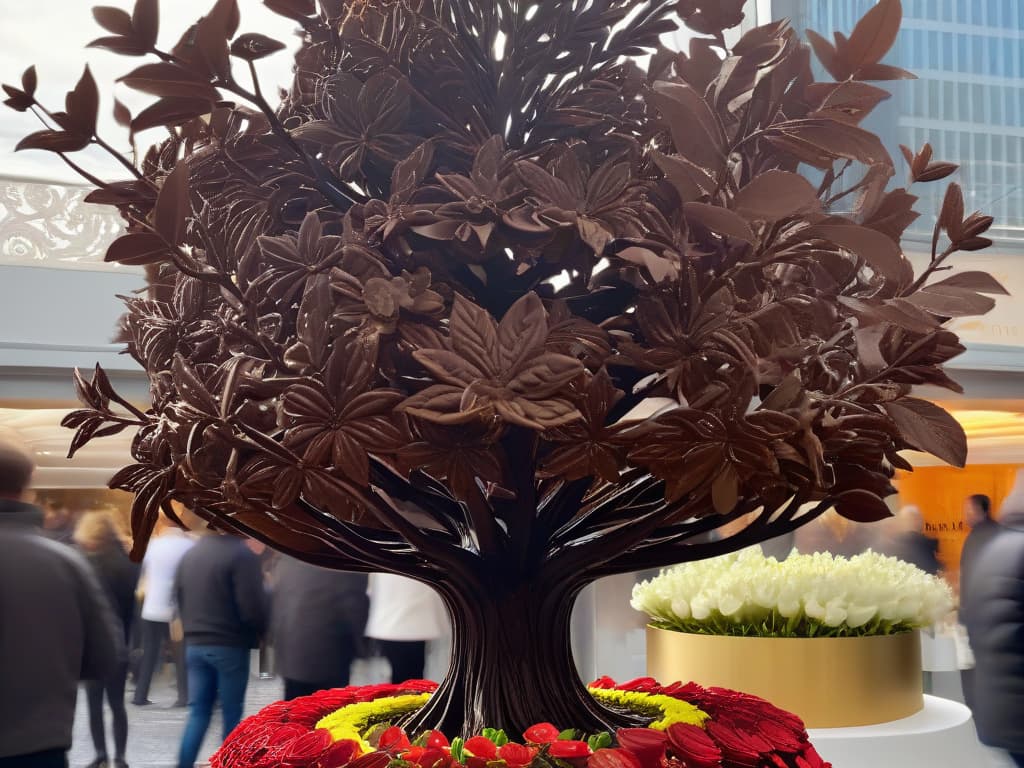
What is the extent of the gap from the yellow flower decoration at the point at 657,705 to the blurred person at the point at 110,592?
258 cm

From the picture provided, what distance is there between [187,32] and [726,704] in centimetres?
47

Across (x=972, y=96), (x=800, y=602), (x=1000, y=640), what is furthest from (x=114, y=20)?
(x=972, y=96)

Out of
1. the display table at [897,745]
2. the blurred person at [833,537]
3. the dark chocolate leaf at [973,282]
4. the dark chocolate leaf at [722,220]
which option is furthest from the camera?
the blurred person at [833,537]

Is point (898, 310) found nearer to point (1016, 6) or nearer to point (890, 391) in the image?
point (890, 391)

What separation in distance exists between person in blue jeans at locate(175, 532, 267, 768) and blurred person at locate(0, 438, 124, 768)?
43cm

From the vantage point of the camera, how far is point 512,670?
0.51 meters

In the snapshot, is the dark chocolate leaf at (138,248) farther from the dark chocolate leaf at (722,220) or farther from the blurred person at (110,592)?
the blurred person at (110,592)

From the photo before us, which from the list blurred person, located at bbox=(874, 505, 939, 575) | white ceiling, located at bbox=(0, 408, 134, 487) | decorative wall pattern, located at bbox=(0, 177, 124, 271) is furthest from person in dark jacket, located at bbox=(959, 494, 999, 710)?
decorative wall pattern, located at bbox=(0, 177, 124, 271)

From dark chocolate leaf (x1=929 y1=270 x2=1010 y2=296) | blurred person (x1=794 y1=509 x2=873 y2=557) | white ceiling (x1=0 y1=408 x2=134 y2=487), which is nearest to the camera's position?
dark chocolate leaf (x1=929 y1=270 x2=1010 y2=296)

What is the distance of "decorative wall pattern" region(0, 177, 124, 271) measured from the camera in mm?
2980

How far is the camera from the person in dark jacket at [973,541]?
7.41 ft

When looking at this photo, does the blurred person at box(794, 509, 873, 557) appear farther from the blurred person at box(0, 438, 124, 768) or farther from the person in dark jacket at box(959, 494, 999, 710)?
the blurred person at box(0, 438, 124, 768)

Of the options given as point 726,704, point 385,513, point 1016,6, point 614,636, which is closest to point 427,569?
point 385,513

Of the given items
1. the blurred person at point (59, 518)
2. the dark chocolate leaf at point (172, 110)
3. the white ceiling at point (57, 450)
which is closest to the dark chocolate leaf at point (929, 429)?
the dark chocolate leaf at point (172, 110)
